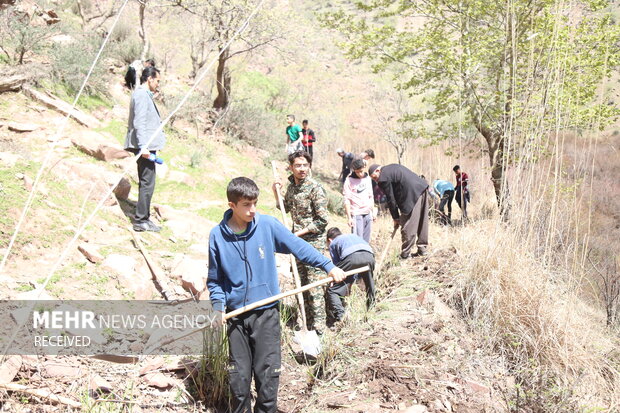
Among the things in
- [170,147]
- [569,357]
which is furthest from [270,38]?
[569,357]

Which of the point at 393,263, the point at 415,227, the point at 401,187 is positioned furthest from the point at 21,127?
the point at 415,227

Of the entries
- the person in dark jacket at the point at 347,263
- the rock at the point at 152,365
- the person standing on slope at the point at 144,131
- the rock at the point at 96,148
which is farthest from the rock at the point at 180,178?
the rock at the point at 152,365

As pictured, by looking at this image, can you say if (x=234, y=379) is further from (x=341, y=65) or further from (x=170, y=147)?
(x=341, y=65)

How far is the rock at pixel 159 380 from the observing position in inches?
112

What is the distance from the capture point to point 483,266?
13.4ft

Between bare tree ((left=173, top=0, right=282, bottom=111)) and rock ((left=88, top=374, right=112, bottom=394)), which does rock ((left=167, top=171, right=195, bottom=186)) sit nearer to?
bare tree ((left=173, top=0, right=282, bottom=111))

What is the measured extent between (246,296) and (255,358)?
350mm

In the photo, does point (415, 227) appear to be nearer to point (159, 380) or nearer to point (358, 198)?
point (358, 198)

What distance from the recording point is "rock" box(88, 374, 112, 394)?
2.59m

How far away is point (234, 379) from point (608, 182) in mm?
14416

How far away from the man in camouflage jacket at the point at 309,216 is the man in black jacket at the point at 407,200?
6.27ft

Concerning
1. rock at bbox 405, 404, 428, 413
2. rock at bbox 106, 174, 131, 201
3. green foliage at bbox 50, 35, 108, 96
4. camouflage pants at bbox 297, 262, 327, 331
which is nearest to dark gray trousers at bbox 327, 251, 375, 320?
camouflage pants at bbox 297, 262, 327, 331

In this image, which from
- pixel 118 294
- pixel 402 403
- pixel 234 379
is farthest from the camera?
pixel 118 294

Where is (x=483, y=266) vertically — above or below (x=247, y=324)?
below
